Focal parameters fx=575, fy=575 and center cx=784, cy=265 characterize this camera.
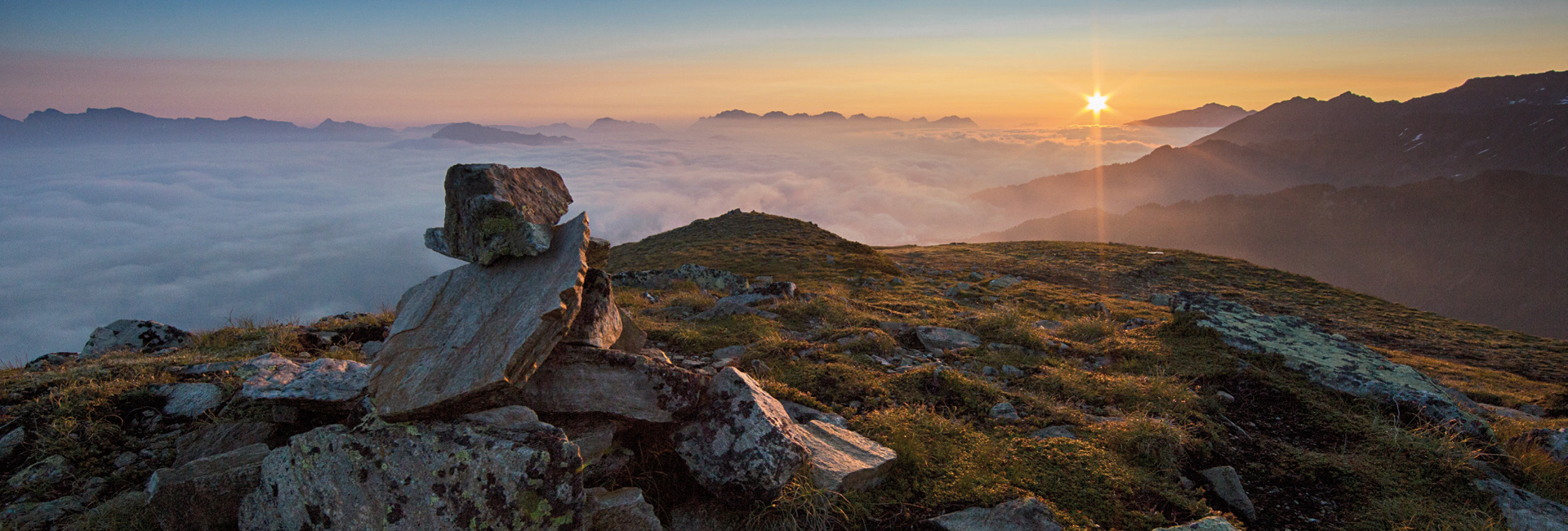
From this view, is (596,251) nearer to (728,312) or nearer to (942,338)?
(728,312)

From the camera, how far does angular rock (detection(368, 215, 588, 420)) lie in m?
5.52

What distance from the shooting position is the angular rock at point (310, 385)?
20.6ft

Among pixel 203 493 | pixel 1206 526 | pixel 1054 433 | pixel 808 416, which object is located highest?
pixel 203 493

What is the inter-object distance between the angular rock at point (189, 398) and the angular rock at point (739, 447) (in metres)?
5.97

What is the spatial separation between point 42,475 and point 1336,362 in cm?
1839

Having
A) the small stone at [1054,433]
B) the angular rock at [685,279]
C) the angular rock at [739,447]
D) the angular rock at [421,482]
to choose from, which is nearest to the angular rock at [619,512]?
the angular rock at [421,482]

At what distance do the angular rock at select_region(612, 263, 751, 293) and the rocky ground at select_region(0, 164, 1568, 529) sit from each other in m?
11.6

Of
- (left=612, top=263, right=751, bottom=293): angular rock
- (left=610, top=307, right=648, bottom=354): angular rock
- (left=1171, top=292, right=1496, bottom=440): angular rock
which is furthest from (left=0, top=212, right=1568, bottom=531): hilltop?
(left=612, top=263, right=751, bottom=293): angular rock

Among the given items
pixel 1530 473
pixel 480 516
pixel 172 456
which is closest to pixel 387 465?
pixel 480 516

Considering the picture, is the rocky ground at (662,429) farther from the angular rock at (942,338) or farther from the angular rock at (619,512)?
the angular rock at (942,338)

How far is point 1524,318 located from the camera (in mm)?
168500

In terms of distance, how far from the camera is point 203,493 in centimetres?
539

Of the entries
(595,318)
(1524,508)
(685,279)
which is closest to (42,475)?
(595,318)

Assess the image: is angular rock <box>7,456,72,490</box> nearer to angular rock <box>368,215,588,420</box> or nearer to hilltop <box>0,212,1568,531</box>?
hilltop <box>0,212,1568,531</box>
